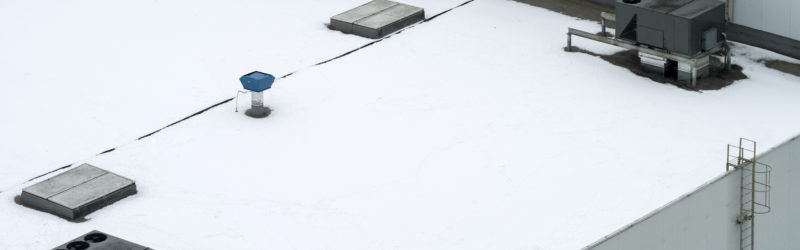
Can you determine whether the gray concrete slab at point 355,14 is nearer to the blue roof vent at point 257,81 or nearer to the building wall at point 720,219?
the blue roof vent at point 257,81

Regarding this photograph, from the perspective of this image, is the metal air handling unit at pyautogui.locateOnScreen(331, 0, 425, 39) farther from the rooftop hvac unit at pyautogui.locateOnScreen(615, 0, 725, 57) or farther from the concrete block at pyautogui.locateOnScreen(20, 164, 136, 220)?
the concrete block at pyautogui.locateOnScreen(20, 164, 136, 220)

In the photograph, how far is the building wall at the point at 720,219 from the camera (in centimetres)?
1725

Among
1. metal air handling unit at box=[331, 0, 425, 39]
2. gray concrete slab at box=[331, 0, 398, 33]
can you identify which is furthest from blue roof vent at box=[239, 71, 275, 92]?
gray concrete slab at box=[331, 0, 398, 33]

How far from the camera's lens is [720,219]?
18.7 m

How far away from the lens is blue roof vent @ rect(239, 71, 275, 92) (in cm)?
2020

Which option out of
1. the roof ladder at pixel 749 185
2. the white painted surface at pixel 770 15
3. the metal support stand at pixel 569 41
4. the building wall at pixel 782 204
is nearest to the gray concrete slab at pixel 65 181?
the metal support stand at pixel 569 41

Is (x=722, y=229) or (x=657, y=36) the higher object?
(x=657, y=36)

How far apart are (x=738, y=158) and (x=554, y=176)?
82.9 inches

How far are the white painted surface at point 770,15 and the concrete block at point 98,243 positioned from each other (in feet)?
31.7

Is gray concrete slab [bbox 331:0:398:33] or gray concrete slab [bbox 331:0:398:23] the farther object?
gray concrete slab [bbox 331:0:398:23]

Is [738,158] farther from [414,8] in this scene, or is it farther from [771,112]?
[414,8]

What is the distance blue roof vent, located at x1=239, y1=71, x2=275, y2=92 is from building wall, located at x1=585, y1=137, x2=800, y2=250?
5.50 meters

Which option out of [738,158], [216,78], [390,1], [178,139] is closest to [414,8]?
[390,1]

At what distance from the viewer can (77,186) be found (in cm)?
1831
